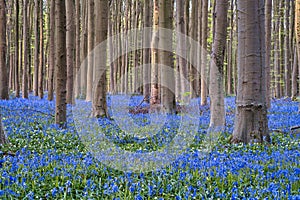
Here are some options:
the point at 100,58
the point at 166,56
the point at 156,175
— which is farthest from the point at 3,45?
the point at 156,175

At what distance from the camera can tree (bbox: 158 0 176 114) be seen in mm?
13820

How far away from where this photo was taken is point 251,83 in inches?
321

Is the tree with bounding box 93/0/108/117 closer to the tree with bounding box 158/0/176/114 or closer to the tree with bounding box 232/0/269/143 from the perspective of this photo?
the tree with bounding box 158/0/176/114

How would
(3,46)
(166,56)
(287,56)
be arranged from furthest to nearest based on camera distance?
(287,56), (3,46), (166,56)

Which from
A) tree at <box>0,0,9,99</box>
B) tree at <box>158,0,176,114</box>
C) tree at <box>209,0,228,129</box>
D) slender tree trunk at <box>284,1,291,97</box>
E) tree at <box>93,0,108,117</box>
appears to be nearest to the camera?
tree at <box>209,0,228,129</box>

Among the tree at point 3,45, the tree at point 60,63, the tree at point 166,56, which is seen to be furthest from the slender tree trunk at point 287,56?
the tree at point 60,63

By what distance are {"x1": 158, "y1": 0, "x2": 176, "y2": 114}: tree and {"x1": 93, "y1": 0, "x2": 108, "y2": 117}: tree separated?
2.19 m

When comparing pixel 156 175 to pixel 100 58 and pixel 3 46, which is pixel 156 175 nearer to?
pixel 100 58

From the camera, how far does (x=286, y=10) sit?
33.6 metres

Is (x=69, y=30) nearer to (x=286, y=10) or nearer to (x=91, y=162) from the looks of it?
(x=91, y=162)

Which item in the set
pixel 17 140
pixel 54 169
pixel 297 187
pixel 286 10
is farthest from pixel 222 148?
pixel 286 10

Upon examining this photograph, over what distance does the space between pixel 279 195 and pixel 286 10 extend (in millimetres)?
32579

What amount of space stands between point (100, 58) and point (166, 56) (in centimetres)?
259

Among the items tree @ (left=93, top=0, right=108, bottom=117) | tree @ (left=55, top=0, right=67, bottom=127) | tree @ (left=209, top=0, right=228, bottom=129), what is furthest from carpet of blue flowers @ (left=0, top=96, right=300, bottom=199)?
tree @ (left=93, top=0, right=108, bottom=117)
